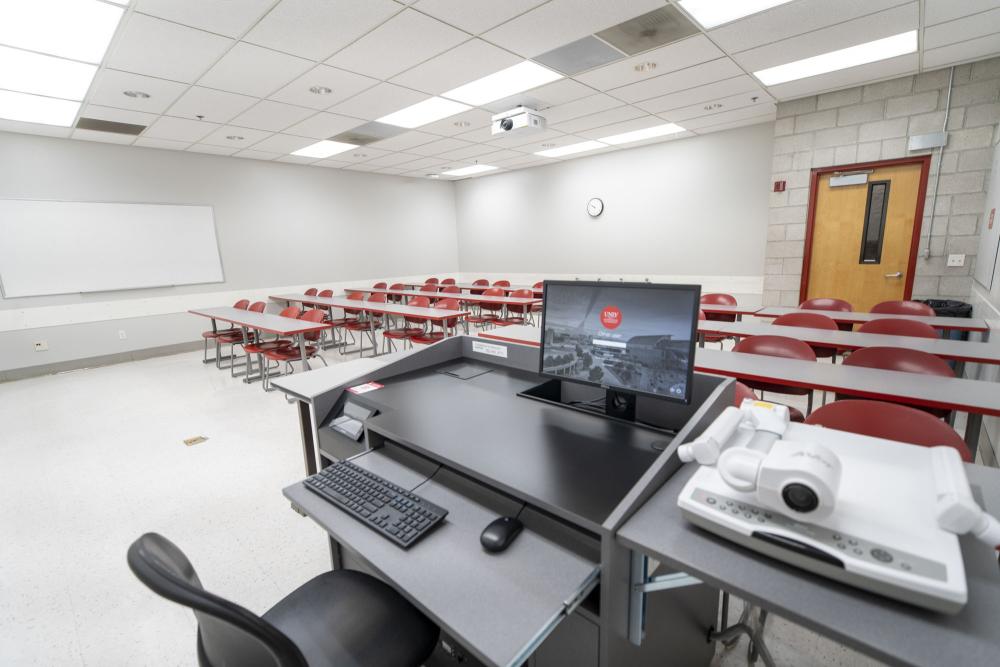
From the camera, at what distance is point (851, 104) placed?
4637 mm

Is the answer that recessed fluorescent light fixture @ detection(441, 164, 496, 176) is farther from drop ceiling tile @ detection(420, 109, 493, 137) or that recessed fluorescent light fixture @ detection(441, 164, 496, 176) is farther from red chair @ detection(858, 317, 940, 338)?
red chair @ detection(858, 317, 940, 338)

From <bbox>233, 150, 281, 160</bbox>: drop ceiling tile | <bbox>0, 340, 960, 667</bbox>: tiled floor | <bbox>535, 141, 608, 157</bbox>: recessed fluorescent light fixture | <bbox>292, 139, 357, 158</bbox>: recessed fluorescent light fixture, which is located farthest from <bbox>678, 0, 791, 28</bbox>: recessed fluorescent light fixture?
<bbox>233, 150, 281, 160</bbox>: drop ceiling tile

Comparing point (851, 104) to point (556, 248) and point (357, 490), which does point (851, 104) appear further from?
point (357, 490)

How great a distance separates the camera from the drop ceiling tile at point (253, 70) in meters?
3.26

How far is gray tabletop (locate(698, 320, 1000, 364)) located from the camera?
7.90 feet

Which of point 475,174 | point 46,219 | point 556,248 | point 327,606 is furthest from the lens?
point 475,174

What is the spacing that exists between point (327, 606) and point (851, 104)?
20.4 ft

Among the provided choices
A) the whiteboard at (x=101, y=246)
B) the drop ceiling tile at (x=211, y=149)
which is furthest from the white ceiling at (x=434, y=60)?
the whiteboard at (x=101, y=246)

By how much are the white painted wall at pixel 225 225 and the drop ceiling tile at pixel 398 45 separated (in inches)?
161

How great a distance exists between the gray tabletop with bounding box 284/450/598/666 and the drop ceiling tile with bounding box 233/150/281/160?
6641 mm

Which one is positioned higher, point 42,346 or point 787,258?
point 787,258

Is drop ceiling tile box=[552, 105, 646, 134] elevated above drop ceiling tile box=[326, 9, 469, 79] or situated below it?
above

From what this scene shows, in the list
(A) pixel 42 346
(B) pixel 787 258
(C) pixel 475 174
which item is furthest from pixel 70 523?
(C) pixel 475 174

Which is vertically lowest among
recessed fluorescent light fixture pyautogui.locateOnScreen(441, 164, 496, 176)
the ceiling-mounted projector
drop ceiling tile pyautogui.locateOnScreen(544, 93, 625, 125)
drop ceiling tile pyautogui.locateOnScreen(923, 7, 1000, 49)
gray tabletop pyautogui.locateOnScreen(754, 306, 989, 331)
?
gray tabletop pyautogui.locateOnScreen(754, 306, 989, 331)
